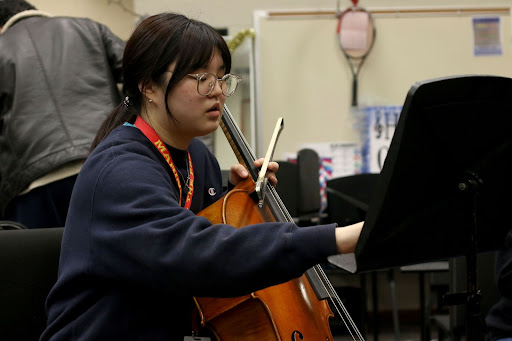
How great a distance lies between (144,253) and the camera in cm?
113

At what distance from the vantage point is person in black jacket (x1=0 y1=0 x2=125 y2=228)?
7.97ft

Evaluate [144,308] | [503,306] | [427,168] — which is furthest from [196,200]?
[503,306]

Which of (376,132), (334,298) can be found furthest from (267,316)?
(376,132)

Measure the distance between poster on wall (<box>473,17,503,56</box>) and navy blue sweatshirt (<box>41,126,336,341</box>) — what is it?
3.46 m

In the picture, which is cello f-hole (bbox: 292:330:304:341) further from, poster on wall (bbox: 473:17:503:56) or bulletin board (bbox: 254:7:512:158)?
poster on wall (bbox: 473:17:503:56)

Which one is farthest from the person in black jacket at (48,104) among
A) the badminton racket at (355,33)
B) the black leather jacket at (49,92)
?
the badminton racket at (355,33)

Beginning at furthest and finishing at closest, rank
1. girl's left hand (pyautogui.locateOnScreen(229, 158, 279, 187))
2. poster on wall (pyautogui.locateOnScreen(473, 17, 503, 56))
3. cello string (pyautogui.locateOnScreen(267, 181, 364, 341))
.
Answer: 1. poster on wall (pyautogui.locateOnScreen(473, 17, 503, 56))
2. girl's left hand (pyautogui.locateOnScreen(229, 158, 279, 187))
3. cello string (pyautogui.locateOnScreen(267, 181, 364, 341))

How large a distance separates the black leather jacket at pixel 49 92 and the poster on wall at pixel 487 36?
8.72ft

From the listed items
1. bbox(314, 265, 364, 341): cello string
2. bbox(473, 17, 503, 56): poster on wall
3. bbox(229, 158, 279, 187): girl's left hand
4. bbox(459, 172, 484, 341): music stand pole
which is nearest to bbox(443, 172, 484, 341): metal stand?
bbox(459, 172, 484, 341): music stand pole

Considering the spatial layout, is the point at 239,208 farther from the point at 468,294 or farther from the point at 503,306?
the point at 503,306

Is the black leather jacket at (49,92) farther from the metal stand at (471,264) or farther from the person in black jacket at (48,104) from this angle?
the metal stand at (471,264)

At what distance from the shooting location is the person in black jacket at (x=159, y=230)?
1109mm

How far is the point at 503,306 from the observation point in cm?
161

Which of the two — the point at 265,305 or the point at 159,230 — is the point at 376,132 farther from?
the point at 159,230
